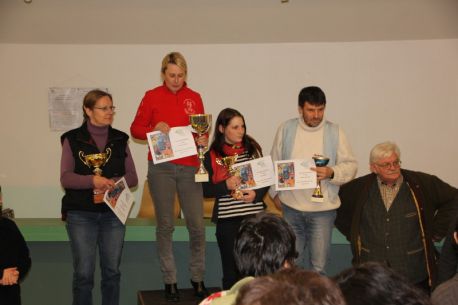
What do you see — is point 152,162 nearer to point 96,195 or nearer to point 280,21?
point 96,195

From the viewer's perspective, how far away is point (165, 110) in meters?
4.23

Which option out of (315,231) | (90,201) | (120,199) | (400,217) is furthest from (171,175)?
(400,217)

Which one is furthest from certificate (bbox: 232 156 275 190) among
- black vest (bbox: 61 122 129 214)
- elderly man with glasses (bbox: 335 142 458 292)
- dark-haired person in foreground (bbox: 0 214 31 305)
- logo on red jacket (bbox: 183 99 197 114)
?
dark-haired person in foreground (bbox: 0 214 31 305)

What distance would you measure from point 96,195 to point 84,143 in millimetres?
388

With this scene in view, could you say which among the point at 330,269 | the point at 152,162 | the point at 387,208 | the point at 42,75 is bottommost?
the point at 330,269

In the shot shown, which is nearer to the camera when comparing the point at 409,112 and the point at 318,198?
the point at 318,198

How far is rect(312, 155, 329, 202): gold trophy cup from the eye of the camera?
13.8 ft

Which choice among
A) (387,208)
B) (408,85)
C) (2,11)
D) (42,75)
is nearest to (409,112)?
(408,85)

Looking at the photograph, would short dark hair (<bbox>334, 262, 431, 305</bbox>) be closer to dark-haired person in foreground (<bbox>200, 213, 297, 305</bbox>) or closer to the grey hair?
dark-haired person in foreground (<bbox>200, 213, 297, 305</bbox>)

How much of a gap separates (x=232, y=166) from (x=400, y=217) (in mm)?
1286

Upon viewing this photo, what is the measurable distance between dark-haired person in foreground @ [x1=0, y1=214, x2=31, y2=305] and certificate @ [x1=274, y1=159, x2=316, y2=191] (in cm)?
189

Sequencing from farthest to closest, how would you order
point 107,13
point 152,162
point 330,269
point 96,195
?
point 107,13, point 330,269, point 152,162, point 96,195

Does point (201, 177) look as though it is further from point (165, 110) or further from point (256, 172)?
point (165, 110)

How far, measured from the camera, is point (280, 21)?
19.1 ft
